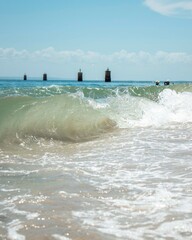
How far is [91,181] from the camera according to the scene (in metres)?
4.32

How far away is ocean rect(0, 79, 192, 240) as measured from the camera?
2.82 meters

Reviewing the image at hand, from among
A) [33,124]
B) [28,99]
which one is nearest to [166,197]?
A: [33,124]

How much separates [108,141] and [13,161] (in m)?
2.69

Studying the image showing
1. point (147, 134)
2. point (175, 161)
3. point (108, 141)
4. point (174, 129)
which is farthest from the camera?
point (174, 129)

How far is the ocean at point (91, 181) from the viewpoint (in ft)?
9.26

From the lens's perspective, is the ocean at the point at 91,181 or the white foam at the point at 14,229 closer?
the white foam at the point at 14,229

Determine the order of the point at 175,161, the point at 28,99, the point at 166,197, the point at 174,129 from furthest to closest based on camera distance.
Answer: the point at 28,99 < the point at 174,129 < the point at 175,161 < the point at 166,197

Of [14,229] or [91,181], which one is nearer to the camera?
[14,229]

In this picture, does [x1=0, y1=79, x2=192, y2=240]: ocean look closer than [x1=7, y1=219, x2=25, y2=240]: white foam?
No

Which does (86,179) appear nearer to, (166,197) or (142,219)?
(166,197)

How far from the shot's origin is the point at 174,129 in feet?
31.3

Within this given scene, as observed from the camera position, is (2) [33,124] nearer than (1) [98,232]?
No

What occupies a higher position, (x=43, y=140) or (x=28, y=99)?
(x=28, y=99)

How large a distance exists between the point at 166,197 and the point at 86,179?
1.20m
